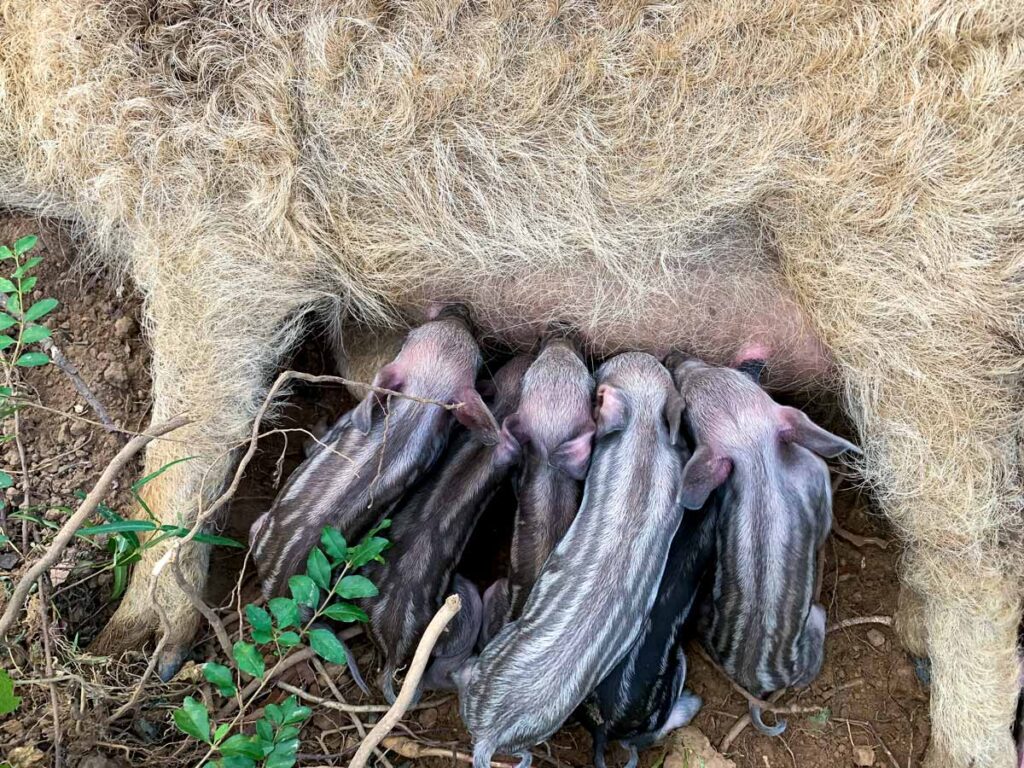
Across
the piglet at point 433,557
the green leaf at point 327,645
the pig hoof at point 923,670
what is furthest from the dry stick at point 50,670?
the pig hoof at point 923,670

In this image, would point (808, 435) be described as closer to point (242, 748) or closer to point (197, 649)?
point (242, 748)

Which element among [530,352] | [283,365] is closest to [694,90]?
[530,352]

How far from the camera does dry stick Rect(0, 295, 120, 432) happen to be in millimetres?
3211

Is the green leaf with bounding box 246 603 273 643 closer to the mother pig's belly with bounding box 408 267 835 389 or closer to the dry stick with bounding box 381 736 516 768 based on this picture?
the dry stick with bounding box 381 736 516 768

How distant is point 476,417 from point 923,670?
194 centimetres

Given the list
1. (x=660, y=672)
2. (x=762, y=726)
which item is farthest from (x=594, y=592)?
(x=762, y=726)

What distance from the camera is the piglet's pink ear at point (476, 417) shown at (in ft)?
9.61

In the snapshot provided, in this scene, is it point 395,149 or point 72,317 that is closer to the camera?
point 395,149

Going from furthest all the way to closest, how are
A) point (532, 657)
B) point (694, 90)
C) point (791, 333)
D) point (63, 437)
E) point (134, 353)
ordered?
1. point (134, 353)
2. point (63, 437)
3. point (791, 333)
4. point (694, 90)
5. point (532, 657)

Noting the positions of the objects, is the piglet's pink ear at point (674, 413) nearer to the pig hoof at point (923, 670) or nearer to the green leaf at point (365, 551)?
the green leaf at point (365, 551)

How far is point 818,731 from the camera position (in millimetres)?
3127

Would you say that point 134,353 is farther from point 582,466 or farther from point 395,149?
point 582,466

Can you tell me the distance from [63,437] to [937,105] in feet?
11.0

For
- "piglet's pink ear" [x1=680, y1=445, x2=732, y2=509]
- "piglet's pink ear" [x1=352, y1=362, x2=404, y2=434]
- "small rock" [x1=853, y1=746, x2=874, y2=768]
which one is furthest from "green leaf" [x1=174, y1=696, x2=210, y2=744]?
"small rock" [x1=853, y1=746, x2=874, y2=768]
